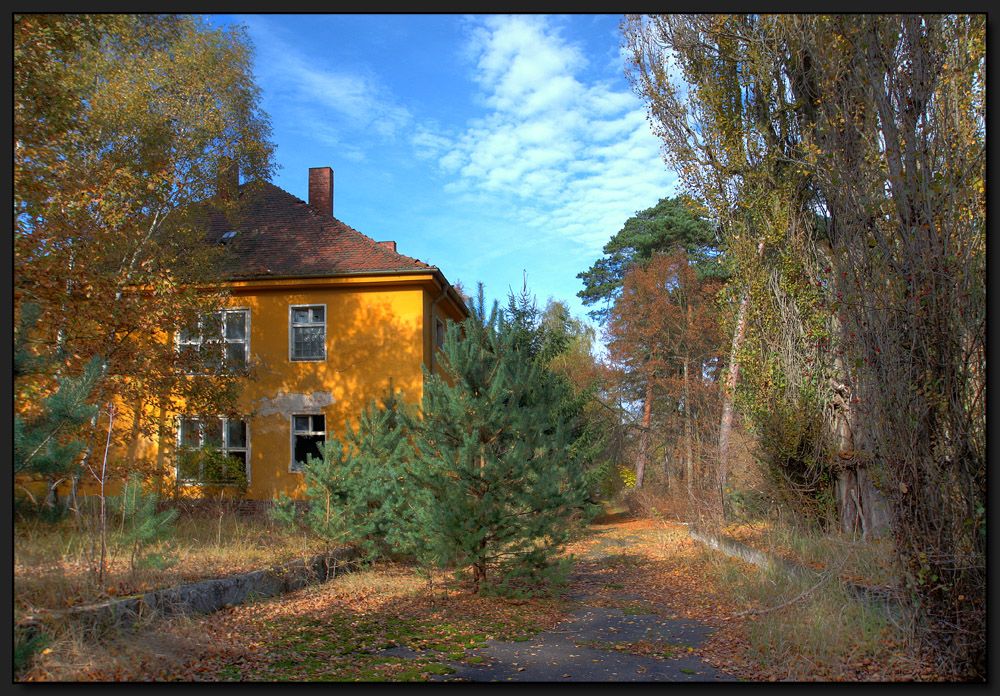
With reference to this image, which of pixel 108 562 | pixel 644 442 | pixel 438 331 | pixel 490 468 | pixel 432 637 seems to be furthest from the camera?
pixel 644 442

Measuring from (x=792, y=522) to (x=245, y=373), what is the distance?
429 inches

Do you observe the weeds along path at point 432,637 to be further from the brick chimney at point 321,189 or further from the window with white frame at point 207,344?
the brick chimney at point 321,189

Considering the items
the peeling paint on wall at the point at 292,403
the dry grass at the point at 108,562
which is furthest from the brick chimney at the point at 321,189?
the dry grass at the point at 108,562

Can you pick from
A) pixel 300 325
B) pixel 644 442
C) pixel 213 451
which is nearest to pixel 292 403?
pixel 300 325

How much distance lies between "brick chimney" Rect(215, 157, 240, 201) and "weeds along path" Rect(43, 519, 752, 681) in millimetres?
8620

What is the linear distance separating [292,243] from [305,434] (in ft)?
16.5

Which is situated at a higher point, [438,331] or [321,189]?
[321,189]

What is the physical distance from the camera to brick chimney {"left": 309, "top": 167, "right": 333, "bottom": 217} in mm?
18969

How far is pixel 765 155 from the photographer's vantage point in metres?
12.1

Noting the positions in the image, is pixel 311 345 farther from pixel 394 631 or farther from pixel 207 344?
pixel 394 631

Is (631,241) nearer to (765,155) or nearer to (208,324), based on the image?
(765,155)

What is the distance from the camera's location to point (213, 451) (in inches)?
591

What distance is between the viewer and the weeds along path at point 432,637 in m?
4.87

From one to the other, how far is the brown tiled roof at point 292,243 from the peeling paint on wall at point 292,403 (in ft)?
9.72
